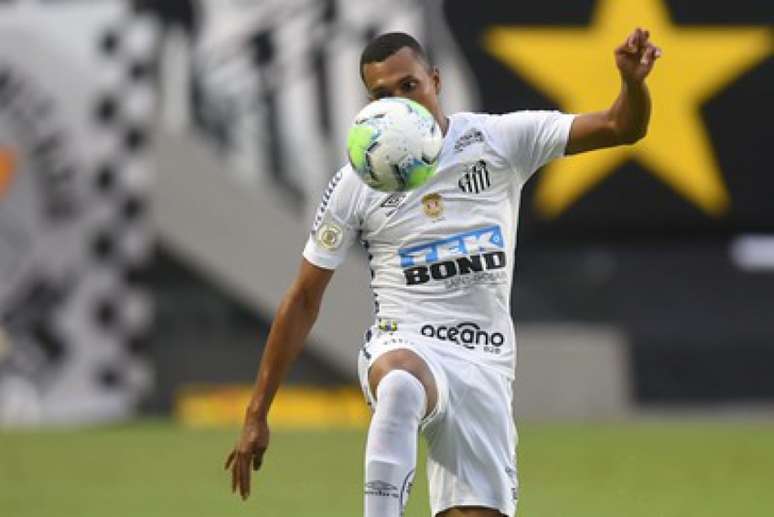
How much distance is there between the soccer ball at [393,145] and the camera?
222 inches

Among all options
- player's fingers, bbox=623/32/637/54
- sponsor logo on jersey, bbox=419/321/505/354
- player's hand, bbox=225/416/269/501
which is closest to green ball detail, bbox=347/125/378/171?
sponsor logo on jersey, bbox=419/321/505/354

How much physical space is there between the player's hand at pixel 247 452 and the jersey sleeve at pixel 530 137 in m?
1.28

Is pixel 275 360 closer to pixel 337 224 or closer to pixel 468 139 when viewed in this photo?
pixel 337 224

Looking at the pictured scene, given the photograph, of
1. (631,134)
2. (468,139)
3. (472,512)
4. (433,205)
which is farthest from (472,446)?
(631,134)

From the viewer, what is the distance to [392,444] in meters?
5.61

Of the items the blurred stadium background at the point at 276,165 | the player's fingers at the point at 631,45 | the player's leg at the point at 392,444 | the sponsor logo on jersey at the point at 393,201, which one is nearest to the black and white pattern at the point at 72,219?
the blurred stadium background at the point at 276,165

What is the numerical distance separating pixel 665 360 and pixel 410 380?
18684 millimetres

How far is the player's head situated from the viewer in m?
6.00

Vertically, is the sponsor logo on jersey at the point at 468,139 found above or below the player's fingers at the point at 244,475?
above

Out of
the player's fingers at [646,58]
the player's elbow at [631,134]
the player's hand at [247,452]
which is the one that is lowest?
the player's hand at [247,452]

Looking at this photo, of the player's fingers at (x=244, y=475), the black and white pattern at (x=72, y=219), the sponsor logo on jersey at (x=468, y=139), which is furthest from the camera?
the black and white pattern at (x=72, y=219)

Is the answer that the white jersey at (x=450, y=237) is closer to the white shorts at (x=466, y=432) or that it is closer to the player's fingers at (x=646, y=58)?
Answer: the white shorts at (x=466, y=432)

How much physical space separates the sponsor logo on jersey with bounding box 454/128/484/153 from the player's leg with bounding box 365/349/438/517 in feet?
3.13

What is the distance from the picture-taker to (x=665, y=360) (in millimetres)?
24000
